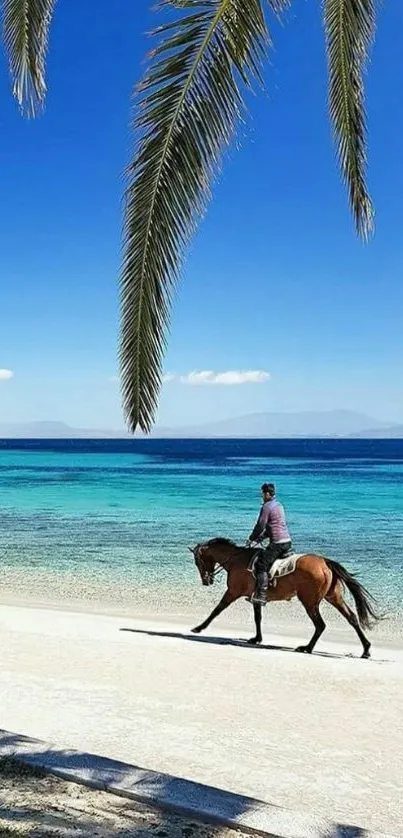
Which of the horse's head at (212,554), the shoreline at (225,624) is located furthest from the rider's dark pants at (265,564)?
the shoreline at (225,624)

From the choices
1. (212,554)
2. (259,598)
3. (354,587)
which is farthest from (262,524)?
(354,587)

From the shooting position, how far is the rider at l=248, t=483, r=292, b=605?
9.78 m

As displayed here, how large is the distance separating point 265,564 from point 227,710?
304cm

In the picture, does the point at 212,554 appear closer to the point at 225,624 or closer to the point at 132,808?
the point at 225,624

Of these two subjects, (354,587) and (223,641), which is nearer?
(354,587)

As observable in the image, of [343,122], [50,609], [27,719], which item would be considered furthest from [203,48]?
[50,609]

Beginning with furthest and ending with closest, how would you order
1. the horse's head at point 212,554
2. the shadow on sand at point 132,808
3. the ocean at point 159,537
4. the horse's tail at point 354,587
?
the ocean at point 159,537, the horse's head at point 212,554, the horse's tail at point 354,587, the shadow on sand at point 132,808

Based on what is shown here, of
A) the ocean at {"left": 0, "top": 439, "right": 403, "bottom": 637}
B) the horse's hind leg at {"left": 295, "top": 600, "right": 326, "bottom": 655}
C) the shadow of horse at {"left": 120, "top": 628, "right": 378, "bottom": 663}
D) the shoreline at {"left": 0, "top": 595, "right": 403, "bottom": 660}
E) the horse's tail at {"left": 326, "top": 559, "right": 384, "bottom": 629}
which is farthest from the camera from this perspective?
the ocean at {"left": 0, "top": 439, "right": 403, "bottom": 637}

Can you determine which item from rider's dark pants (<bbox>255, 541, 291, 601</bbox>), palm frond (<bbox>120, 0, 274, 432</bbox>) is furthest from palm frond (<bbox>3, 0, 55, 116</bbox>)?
rider's dark pants (<bbox>255, 541, 291, 601</bbox>)

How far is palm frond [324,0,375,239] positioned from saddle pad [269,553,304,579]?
510 cm

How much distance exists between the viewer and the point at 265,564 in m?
10.1

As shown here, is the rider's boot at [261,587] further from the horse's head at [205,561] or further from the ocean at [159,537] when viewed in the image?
the ocean at [159,537]

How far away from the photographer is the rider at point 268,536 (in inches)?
385

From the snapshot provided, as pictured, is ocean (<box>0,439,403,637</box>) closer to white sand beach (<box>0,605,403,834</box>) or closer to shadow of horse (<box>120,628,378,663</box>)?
shadow of horse (<box>120,628,378,663</box>)
